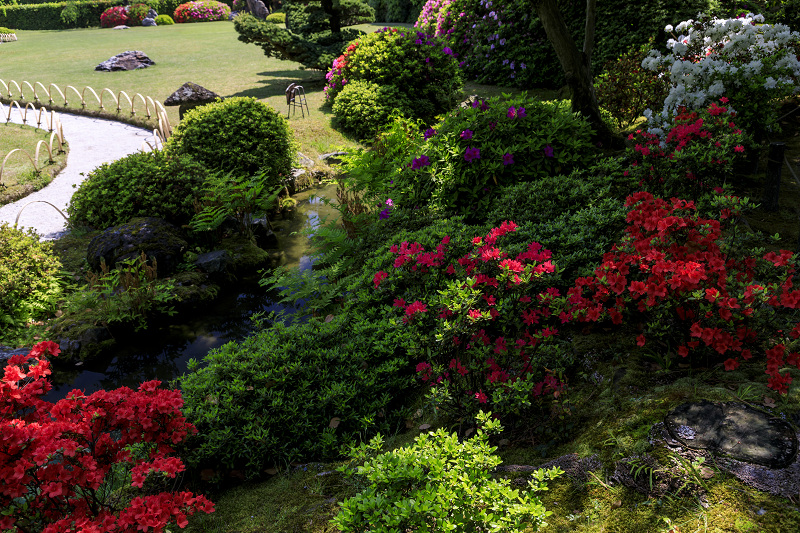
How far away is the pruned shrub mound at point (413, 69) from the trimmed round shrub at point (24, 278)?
7.55 m

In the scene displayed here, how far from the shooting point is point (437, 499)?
179 centimetres

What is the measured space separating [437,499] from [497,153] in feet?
13.1

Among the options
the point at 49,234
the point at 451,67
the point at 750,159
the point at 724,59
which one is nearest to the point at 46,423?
the point at 49,234

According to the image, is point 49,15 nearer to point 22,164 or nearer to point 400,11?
point 400,11

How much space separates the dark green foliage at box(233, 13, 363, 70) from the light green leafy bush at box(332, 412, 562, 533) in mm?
15248

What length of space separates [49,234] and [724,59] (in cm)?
954

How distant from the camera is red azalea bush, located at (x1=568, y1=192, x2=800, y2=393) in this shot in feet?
7.32

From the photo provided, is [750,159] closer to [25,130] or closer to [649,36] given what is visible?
[649,36]

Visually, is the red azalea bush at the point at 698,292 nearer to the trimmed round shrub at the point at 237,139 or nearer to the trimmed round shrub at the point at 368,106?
the trimmed round shrub at the point at 237,139

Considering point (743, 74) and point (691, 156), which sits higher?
point (743, 74)

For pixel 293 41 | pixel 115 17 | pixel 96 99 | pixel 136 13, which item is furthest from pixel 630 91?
pixel 115 17

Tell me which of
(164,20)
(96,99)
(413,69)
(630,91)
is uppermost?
(164,20)

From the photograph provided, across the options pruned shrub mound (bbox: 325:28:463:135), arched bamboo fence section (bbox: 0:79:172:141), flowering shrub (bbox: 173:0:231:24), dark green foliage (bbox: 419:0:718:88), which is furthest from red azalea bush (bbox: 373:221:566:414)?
flowering shrub (bbox: 173:0:231:24)

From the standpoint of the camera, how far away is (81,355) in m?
4.74
